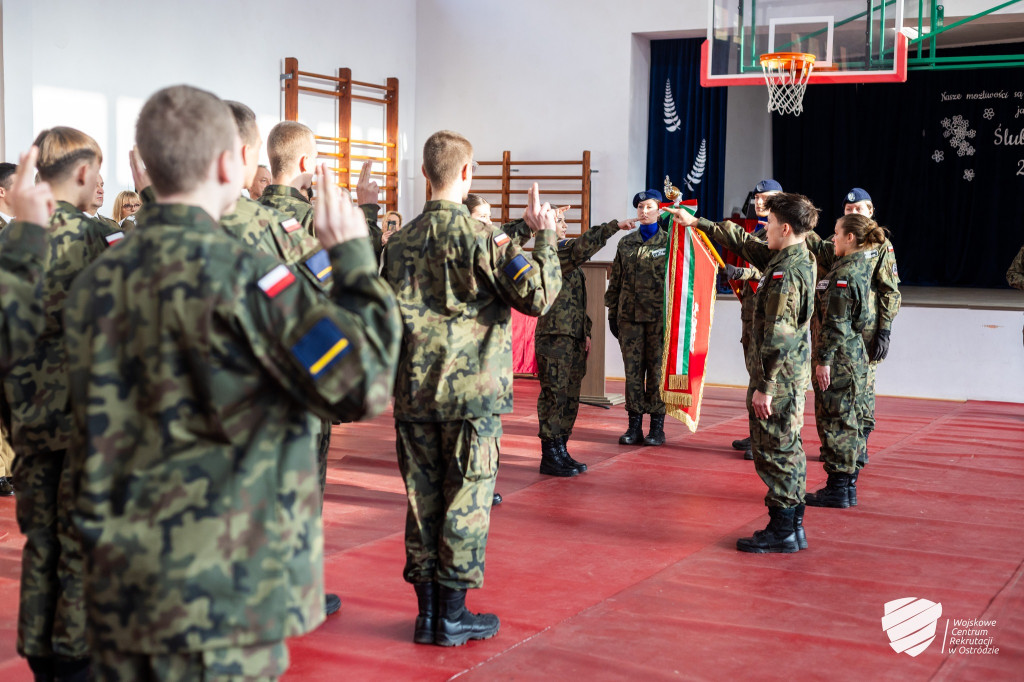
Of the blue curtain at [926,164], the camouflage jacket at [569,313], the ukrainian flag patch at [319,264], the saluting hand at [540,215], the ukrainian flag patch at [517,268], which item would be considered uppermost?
the blue curtain at [926,164]

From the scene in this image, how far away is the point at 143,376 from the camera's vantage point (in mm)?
1486

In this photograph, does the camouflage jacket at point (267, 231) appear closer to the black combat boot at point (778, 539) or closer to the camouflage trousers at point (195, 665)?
the camouflage trousers at point (195, 665)

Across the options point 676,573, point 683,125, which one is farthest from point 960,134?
point 676,573

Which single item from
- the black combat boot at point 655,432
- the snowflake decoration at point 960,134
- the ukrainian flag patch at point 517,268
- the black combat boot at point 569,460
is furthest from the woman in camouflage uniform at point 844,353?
the snowflake decoration at point 960,134

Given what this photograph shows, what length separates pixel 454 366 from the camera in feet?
9.97

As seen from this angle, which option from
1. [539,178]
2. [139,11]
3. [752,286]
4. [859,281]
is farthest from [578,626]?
[539,178]

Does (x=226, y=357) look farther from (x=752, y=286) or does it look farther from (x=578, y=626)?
(x=752, y=286)

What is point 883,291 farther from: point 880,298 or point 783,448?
point 783,448

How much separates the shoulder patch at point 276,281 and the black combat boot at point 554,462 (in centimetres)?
423

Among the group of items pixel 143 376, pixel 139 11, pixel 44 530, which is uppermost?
pixel 139 11

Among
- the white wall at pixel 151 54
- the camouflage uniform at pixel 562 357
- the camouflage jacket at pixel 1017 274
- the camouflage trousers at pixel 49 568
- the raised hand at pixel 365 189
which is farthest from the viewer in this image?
the white wall at pixel 151 54

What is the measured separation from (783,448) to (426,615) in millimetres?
1781

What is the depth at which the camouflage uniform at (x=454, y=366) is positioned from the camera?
3020 mm

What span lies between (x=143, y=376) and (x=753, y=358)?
341cm
